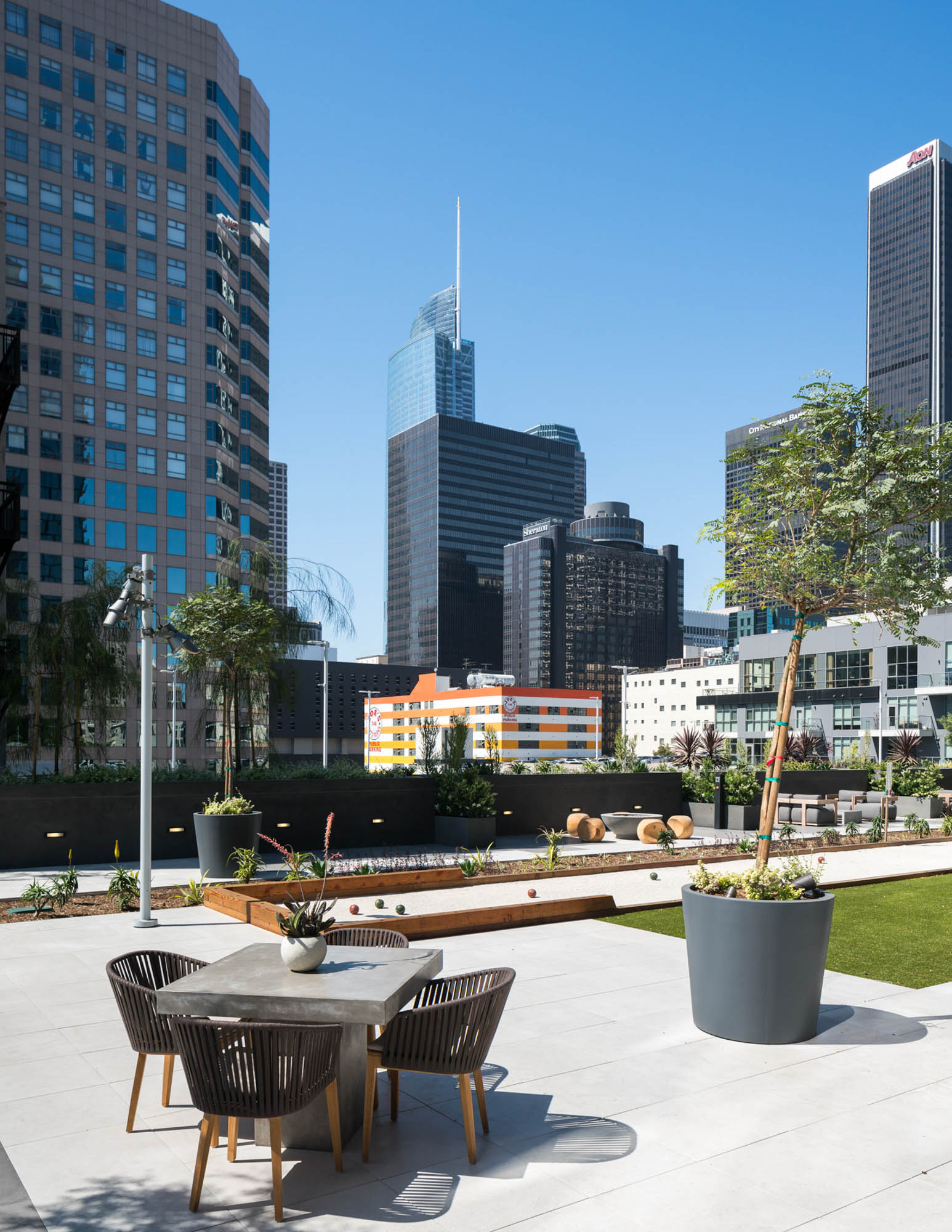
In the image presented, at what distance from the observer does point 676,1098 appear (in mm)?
6137

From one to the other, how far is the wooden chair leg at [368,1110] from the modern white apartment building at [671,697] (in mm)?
164621

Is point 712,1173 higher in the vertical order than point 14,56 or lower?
lower

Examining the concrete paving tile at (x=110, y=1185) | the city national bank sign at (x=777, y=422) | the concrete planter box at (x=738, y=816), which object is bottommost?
the concrete planter box at (x=738, y=816)

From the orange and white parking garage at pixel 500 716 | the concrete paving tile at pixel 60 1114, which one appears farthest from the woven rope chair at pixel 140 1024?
the orange and white parking garage at pixel 500 716

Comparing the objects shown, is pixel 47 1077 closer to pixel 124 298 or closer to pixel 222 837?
pixel 222 837

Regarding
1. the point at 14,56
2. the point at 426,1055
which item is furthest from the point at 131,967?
the point at 14,56

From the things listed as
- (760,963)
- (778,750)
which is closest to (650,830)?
(778,750)

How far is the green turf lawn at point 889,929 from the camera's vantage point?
9.99m

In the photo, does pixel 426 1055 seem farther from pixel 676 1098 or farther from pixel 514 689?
pixel 514 689

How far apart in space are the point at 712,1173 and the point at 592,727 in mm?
175618

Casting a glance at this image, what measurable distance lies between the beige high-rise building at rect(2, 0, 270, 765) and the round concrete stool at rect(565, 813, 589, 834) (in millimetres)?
36548

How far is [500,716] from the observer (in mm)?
163000

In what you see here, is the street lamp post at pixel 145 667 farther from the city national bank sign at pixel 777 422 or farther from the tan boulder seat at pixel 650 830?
the tan boulder seat at pixel 650 830

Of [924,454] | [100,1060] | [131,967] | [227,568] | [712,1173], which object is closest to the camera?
[712,1173]
